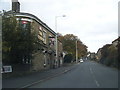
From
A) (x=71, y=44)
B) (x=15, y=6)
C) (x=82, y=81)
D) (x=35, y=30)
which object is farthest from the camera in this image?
(x=71, y=44)

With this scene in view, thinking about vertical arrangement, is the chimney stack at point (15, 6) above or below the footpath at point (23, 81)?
above

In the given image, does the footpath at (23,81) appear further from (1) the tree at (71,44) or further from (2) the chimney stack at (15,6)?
(1) the tree at (71,44)

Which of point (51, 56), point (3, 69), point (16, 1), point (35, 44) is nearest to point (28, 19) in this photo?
point (16, 1)

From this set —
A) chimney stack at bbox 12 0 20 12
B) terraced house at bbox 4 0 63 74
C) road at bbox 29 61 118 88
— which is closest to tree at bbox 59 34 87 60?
terraced house at bbox 4 0 63 74

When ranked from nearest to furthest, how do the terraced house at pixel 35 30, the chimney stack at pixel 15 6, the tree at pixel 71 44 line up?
1. the terraced house at pixel 35 30
2. the chimney stack at pixel 15 6
3. the tree at pixel 71 44

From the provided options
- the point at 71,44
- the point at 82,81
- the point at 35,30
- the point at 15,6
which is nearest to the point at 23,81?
the point at 82,81

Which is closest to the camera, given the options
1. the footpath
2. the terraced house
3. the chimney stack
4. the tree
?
the footpath

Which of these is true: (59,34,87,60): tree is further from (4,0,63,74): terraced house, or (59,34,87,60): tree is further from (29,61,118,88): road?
(29,61,118,88): road

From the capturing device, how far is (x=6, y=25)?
26.2 metres

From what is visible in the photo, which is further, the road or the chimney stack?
the chimney stack

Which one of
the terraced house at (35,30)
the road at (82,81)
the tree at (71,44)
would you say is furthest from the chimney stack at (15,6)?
the tree at (71,44)

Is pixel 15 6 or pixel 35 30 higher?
pixel 15 6

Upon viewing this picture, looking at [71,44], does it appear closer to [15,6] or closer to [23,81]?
[15,6]

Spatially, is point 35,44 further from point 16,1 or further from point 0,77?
point 16,1
